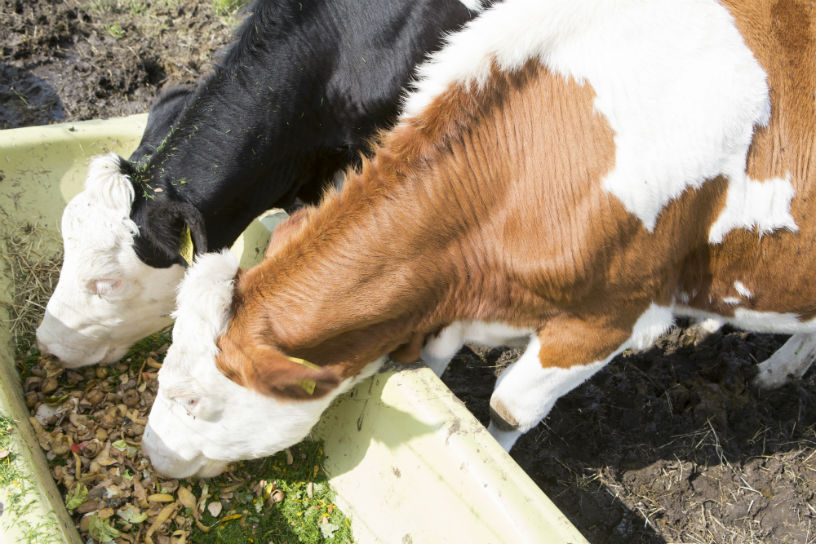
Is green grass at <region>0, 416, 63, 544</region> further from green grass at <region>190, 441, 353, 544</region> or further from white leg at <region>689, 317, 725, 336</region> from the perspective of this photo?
white leg at <region>689, 317, 725, 336</region>

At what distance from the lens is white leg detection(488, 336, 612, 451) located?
8.79 feet

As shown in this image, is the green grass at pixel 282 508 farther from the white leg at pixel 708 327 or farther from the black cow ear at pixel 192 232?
the white leg at pixel 708 327

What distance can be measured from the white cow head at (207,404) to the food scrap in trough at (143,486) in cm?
20

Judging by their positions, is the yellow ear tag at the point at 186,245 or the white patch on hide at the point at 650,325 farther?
the yellow ear tag at the point at 186,245

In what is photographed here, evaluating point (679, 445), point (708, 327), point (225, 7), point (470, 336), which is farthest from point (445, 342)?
point (225, 7)

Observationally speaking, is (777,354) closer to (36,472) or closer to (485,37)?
(485,37)

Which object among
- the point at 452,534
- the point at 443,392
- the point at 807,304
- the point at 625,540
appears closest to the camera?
the point at 452,534

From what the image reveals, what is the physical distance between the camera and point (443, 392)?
2.55m

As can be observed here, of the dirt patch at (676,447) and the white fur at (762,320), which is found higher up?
the white fur at (762,320)

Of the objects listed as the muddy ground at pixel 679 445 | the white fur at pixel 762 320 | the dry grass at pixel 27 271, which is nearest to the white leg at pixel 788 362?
the muddy ground at pixel 679 445

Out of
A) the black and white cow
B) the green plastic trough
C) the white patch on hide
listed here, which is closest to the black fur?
the black and white cow

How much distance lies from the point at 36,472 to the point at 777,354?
3.59 m

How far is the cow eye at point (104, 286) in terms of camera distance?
9.99ft


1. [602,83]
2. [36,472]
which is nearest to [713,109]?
[602,83]
